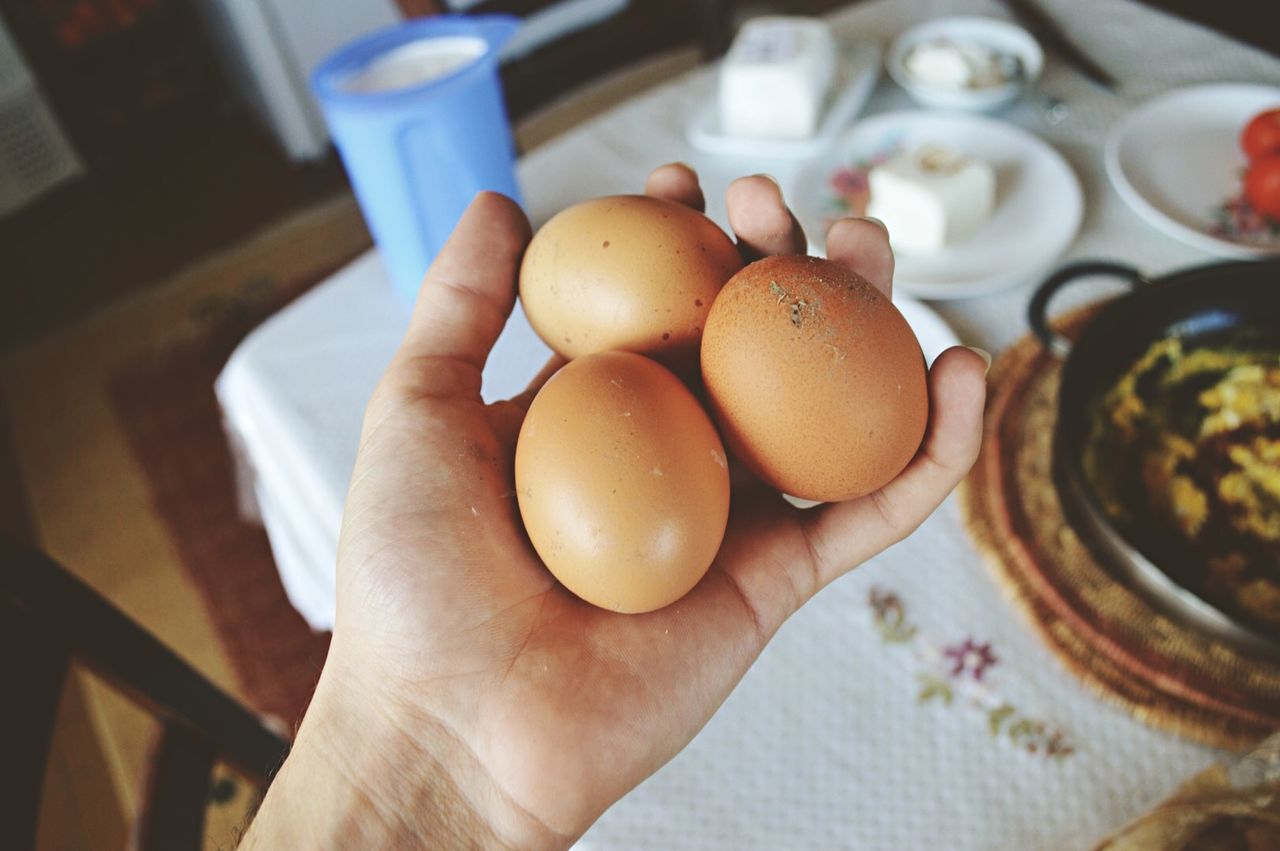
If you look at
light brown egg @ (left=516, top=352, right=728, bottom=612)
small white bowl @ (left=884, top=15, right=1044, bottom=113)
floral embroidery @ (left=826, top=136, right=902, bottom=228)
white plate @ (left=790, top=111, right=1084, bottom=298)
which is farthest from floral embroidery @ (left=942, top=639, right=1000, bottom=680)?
small white bowl @ (left=884, top=15, right=1044, bottom=113)

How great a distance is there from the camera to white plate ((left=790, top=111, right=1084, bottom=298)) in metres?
0.85

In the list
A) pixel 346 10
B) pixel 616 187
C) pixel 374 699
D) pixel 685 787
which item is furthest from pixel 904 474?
pixel 346 10

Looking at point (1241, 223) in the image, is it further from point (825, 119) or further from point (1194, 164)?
point (825, 119)

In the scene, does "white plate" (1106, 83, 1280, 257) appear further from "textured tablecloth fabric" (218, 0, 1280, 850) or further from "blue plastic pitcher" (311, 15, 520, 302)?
"blue plastic pitcher" (311, 15, 520, 302)

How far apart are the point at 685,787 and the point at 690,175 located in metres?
0.45

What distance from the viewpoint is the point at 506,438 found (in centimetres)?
60

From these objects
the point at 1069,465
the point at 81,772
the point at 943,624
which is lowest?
the point at 81,772

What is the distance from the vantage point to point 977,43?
110 centimetres

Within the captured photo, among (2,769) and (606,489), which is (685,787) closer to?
(606,489)

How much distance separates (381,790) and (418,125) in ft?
1.82

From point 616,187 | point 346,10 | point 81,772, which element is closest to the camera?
point 616,187

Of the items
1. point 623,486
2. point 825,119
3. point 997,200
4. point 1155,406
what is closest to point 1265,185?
point 997,200

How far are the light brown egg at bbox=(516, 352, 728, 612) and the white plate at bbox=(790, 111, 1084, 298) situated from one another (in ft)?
1.34

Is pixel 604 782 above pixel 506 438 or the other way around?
the other way around
